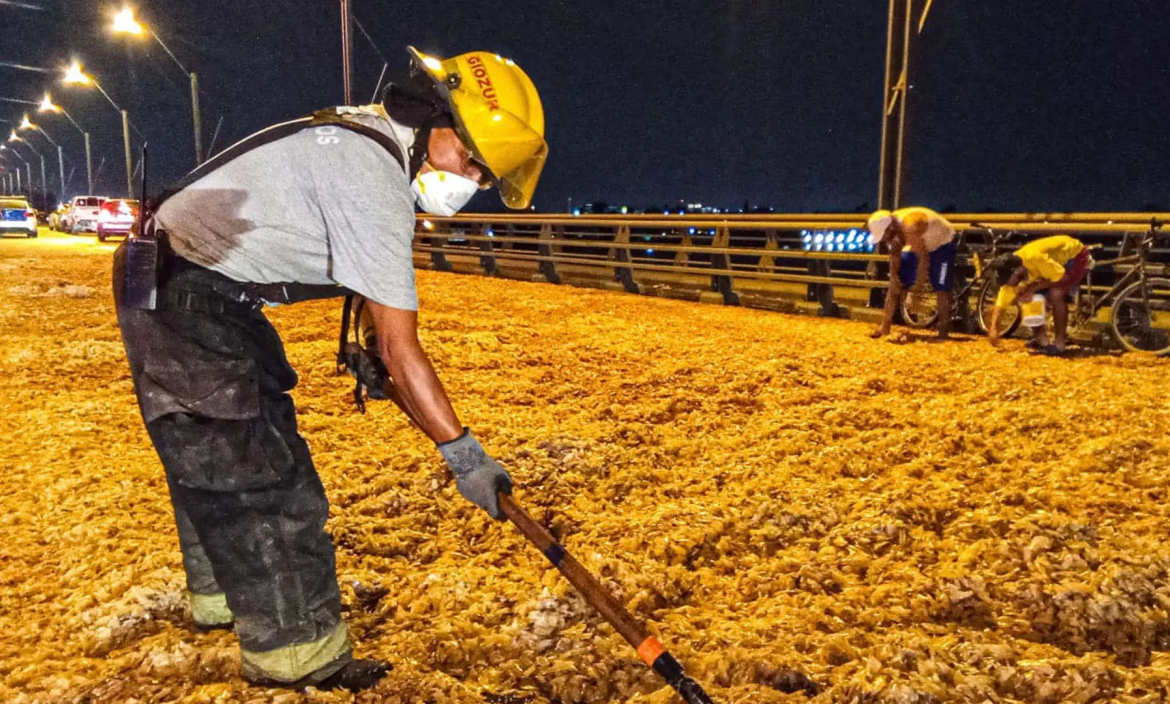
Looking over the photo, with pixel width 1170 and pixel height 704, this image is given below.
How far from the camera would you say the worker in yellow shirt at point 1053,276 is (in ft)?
23.8

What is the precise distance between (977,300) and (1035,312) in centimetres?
108

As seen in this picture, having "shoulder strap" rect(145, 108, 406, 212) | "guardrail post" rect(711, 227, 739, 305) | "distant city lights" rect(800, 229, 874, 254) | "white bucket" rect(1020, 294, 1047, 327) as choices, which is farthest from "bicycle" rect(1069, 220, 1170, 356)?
"shoulder strap" rect(145, 108, 406, 212)

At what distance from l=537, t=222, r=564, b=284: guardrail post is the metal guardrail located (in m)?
0.03

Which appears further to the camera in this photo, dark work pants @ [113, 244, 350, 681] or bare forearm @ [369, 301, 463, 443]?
dark work pants @ [113, 244, 350, 681]

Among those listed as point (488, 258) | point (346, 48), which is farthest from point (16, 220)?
point (488, 258)

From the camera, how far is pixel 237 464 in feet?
7.32

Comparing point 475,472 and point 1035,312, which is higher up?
point 1035,312

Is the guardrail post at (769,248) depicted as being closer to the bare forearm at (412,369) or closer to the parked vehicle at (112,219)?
the bare forearm at (412,369)

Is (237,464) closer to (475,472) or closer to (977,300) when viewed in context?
(475,472)

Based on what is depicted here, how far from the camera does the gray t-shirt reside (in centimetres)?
209

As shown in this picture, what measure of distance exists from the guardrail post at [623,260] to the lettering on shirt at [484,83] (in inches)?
430

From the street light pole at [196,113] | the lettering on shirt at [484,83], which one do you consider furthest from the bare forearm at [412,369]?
the street light pole at [196,113]

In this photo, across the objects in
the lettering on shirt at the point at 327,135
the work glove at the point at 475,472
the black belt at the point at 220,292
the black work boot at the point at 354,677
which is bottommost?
the black work boot at the point at 354,677

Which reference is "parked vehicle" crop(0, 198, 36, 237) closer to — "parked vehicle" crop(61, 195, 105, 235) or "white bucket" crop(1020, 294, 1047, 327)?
"parked vehicle" crop(61, 195, 105, 235)
